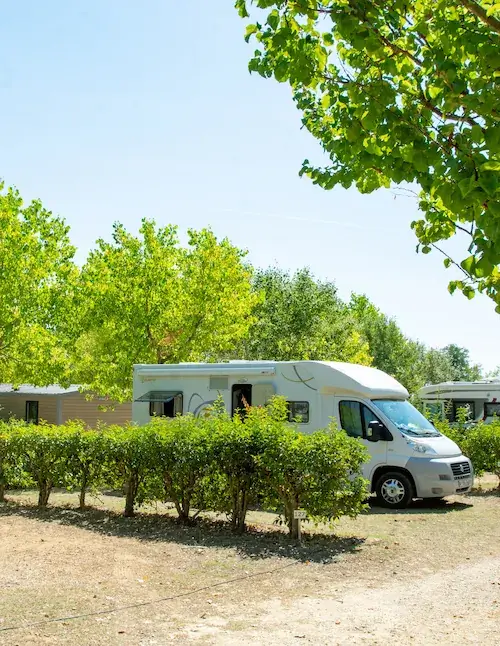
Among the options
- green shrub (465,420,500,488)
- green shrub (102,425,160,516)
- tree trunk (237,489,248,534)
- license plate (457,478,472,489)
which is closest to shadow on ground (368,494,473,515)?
license plate (457,478,472,489)

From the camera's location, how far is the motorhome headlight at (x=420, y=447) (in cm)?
1286

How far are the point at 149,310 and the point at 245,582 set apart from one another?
13709mm

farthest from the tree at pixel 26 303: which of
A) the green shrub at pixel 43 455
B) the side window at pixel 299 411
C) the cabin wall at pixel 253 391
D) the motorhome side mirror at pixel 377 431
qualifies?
the motorhome side mirror at pixel 377 431

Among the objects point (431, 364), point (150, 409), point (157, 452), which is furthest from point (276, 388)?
point (431, 364)

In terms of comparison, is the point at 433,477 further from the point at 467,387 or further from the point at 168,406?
the point at 467,387

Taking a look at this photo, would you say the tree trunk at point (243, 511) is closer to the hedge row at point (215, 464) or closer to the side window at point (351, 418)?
the hedge row at point (215, 464)

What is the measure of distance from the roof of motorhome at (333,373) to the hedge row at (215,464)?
123 inches

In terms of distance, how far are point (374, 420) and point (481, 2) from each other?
887 cm

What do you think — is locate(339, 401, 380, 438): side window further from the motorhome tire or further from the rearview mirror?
the motorhome tire

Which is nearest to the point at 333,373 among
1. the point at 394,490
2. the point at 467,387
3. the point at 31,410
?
the point at 394,490

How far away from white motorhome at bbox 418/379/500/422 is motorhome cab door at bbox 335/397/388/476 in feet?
30.9

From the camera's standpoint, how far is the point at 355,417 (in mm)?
13367

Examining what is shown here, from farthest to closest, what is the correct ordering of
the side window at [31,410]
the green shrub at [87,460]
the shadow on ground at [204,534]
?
the side window at [31,410] < the green shrub at [87,460] < the shadow on ground at [204,534]

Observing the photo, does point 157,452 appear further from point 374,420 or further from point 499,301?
point 499,301
